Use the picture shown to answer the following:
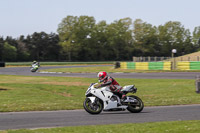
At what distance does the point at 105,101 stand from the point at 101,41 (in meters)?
102

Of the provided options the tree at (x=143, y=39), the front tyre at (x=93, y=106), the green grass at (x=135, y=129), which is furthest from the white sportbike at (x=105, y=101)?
the tree at (x=143, y=39)

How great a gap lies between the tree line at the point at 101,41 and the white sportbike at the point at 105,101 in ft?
290

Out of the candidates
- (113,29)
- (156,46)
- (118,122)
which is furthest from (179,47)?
(118,122)

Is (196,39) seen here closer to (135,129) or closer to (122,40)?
(122,40)

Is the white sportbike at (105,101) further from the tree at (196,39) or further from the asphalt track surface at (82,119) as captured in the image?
the tree at (196,39)

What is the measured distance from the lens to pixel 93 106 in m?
11.9

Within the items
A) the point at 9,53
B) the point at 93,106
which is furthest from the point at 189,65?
the point at 9,53

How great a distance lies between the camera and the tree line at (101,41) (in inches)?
4102

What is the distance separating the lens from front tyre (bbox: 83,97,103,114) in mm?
11842

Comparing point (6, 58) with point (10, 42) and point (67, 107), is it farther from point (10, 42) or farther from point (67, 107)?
point (67, 107)

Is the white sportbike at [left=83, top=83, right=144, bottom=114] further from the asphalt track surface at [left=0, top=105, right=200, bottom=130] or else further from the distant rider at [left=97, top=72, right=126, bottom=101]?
the asphalt track surface at [left=0, top=105, right=200, bottom=130]

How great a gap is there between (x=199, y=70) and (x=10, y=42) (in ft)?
275

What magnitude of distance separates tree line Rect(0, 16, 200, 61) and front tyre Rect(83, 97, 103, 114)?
8864 centimetres

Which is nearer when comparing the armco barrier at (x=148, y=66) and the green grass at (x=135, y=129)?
the green grass at (x=135, y=129)
